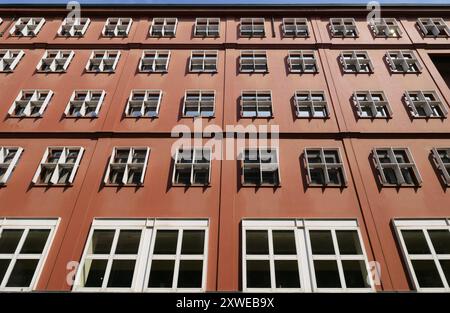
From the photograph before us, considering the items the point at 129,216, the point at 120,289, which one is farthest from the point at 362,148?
the point at 120,289

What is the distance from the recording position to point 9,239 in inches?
430

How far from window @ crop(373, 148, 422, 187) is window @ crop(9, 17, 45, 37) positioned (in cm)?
1898

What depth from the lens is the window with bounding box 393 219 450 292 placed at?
9.72 m

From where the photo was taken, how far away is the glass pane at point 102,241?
35.3 ft

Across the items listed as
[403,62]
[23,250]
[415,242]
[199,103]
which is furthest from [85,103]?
[403,62]

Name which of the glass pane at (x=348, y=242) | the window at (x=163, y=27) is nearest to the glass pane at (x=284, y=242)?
the glass pane at (x=348, y=242)

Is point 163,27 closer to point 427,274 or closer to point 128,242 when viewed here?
point 128,242

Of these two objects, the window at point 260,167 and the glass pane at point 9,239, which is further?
the window at point 260,167

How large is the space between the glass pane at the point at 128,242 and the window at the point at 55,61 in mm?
10146

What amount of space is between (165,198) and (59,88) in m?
8.38

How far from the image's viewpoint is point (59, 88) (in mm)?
16062

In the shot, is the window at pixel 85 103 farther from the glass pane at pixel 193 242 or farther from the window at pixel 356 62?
the window at pixel 356 62

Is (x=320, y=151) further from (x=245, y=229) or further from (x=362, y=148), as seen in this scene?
(x=245, y=229)

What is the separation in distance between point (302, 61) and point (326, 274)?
10.9 m
